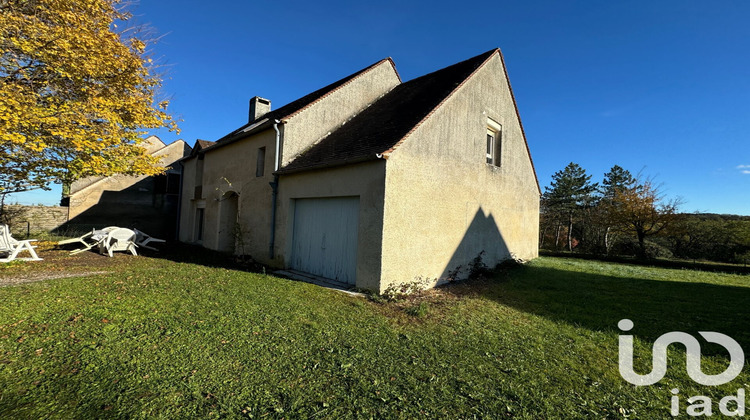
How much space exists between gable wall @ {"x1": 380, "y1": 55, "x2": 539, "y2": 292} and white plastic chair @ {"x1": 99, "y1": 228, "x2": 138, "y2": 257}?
1023 centimetres

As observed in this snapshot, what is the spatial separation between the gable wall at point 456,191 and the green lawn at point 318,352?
1.41 m

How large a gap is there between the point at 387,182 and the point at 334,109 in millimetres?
5647

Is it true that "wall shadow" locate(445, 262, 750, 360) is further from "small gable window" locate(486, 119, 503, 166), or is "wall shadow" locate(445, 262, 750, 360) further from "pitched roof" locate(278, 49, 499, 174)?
"pitched roof" locate(278, 49, 499, 174)

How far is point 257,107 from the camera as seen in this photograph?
58.0 ft

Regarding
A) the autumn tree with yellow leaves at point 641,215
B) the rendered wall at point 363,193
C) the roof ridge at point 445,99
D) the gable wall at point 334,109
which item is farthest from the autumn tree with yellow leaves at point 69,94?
the autumn tree with yellow leaves at point 641,215

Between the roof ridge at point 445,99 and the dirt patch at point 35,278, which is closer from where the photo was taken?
the dirt patch at point 35,278

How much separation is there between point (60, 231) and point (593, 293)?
25.6m

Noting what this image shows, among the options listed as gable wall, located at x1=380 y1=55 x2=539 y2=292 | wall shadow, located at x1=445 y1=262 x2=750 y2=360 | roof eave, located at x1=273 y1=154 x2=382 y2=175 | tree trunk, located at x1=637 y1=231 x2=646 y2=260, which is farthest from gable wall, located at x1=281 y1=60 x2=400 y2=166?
tree trunk, located at x1=637 y1=231 x2=646 y2=260

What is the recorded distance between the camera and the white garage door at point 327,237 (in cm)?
809

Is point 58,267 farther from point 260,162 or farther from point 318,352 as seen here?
point 318,352

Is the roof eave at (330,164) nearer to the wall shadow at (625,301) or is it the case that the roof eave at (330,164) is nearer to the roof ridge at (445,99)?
the roof ridge at (445,99)

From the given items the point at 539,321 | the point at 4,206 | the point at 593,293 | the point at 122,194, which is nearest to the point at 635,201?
the point at 593,293

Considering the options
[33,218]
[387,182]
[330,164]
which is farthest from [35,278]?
[33,218]

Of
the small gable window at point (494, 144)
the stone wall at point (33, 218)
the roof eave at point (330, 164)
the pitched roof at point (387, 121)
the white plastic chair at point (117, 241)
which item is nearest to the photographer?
the roof eave at point (330, 164)
